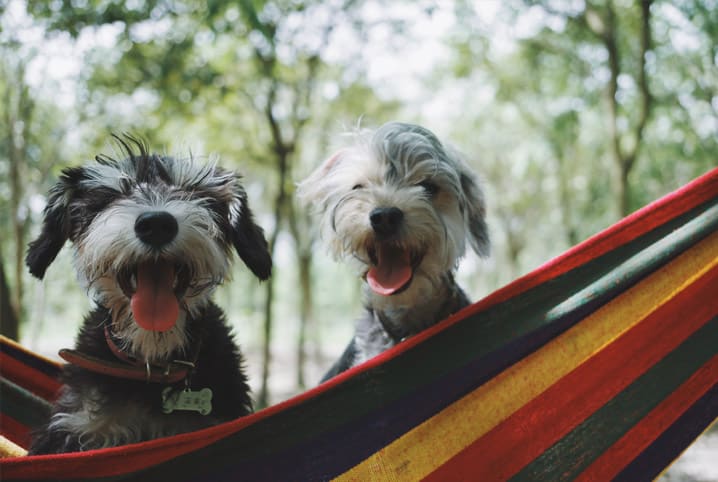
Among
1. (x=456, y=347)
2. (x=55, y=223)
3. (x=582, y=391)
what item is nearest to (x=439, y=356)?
(x=456, y=347)

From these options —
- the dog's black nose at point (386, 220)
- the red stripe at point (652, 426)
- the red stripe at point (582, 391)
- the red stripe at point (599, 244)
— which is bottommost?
the red stripe at point (652, 426)

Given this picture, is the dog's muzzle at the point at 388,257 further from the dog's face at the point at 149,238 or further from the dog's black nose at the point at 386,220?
the dog's face at the point at 149,238

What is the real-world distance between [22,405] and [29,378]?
0.16m

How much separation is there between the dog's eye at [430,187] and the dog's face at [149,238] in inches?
40.8

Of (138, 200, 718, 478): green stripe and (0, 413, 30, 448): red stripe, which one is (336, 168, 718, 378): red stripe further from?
(0, 413, 30, 448): red stripe

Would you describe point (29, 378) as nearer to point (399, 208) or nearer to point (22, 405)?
point (22, 405)

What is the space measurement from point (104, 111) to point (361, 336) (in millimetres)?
9849

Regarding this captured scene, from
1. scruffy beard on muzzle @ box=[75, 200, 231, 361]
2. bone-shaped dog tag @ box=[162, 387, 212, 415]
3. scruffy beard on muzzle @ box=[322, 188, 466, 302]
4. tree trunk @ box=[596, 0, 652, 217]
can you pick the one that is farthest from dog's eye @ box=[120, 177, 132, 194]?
tree trunk @ box=[596, 0, 652, 217]

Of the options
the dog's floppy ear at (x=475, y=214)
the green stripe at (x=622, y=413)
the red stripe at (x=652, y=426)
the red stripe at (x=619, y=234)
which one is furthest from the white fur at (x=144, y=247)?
the red stripe at (x=652, y=426)

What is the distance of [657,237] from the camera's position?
2.94 metres

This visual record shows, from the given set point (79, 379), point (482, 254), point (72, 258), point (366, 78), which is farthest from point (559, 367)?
point (366, 78)

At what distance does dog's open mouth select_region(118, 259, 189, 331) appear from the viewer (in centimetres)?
250

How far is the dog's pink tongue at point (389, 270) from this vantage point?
3.21 meters

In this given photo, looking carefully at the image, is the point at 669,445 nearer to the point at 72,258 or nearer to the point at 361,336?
the point at 361,336
